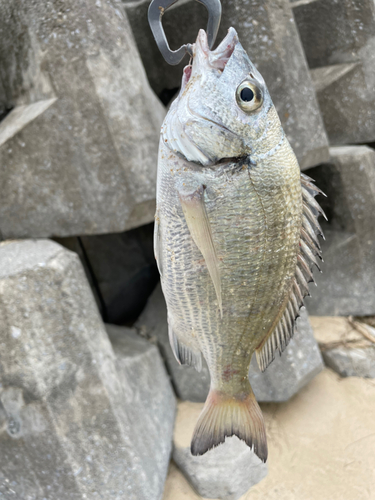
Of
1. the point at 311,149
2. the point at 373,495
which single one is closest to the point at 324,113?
the point at 311,149

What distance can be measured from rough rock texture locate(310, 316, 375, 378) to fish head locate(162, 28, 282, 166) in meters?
2.27

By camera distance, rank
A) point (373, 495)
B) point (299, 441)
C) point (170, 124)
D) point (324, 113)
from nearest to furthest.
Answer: point (170, 124) < point (373, 495) < point (299, 441) < point (324, 113)

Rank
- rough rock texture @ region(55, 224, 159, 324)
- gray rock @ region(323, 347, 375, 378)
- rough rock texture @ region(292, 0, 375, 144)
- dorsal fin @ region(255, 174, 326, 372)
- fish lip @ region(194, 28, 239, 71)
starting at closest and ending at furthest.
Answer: fish lip @ region(194, 28, 239, 71) → dorsal fin @ region(255, 174, 326, 372) → rough rock texture @ region(55, 224, 159, 324) → gray rock @ region(323, 347, 375, 378) → rough rock texture @ region(292, 0, 375, 144)

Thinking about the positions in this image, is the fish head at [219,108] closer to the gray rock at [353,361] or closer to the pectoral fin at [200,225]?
the pectoral fin at [200,225]

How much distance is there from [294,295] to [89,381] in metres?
1.08

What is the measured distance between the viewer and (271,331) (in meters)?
1.22

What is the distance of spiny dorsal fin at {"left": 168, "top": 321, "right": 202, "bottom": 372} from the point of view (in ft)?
4.18

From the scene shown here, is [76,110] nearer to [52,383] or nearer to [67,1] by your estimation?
[67,1]

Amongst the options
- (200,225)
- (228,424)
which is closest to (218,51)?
(200,225)

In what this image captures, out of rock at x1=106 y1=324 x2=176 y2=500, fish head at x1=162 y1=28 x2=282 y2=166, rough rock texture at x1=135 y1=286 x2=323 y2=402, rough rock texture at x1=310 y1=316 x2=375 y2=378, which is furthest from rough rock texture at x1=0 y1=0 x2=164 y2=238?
rough rock texture at x1=310 y1=316 x2=375 y2=378

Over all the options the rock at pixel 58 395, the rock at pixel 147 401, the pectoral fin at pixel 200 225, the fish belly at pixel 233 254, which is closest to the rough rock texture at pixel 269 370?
the rock at pixel 147 401

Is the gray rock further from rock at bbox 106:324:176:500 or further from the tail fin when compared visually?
the tail fin

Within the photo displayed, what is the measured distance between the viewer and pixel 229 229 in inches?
40.0

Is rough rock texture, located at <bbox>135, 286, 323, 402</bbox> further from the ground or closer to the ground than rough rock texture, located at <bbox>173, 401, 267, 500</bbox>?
further from the ground
